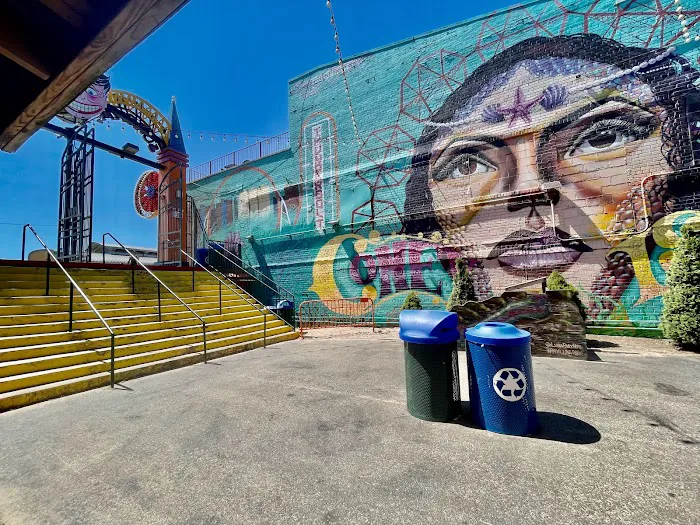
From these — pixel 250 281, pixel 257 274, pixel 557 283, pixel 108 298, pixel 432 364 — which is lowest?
pixel 432 364

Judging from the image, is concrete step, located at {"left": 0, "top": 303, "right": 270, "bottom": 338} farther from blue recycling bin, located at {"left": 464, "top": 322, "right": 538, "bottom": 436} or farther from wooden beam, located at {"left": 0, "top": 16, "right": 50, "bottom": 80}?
blue recycling bin, located at {"left": 464, "top": 322, "right": 538, "bottom": 436}

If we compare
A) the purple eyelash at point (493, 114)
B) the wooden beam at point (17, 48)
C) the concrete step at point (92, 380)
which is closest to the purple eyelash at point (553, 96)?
the purple eyelash at point (493, 114)

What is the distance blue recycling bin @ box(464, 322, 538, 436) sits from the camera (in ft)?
9.42

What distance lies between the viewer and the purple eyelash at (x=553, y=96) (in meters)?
9.50

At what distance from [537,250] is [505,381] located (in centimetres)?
795

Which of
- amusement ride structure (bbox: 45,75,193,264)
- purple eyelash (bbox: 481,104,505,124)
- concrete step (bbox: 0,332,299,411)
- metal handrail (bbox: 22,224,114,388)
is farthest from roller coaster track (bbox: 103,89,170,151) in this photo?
purple eyelash (bbox: 481,104,505,124)

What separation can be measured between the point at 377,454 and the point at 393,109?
39.8ft

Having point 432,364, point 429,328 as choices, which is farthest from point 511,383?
point 429,328

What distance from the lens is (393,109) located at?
12.2 meters

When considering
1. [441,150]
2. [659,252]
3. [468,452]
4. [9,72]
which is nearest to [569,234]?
[659,252]

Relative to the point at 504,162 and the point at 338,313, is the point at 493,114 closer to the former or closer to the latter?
the point at 504,162

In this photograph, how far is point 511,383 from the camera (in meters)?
2.87

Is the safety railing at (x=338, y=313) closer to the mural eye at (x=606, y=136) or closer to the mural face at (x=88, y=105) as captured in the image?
the mural eye at (x=606, y=136)

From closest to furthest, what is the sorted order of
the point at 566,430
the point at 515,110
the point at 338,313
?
the point at 566,430, the point at 515,110, the point at 338,313
